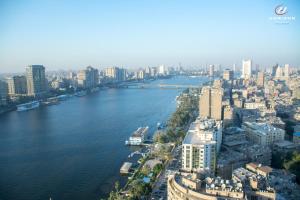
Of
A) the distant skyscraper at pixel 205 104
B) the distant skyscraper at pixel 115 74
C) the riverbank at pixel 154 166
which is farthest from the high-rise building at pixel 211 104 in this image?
the distant skyscraper at pixel 115 74

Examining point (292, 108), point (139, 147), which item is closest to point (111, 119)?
point (139, 147)

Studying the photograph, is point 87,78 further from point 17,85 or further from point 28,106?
point 28,106

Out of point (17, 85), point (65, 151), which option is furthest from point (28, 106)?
point (65, 151)

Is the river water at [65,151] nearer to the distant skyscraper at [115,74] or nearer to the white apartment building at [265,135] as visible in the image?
the white apartment building at [265,135]

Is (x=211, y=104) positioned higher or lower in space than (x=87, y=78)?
lower

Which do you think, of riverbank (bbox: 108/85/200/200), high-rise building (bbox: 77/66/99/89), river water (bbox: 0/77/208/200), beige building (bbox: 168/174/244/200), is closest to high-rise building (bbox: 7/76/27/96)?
river water (bbox: 0/77/208/200)
